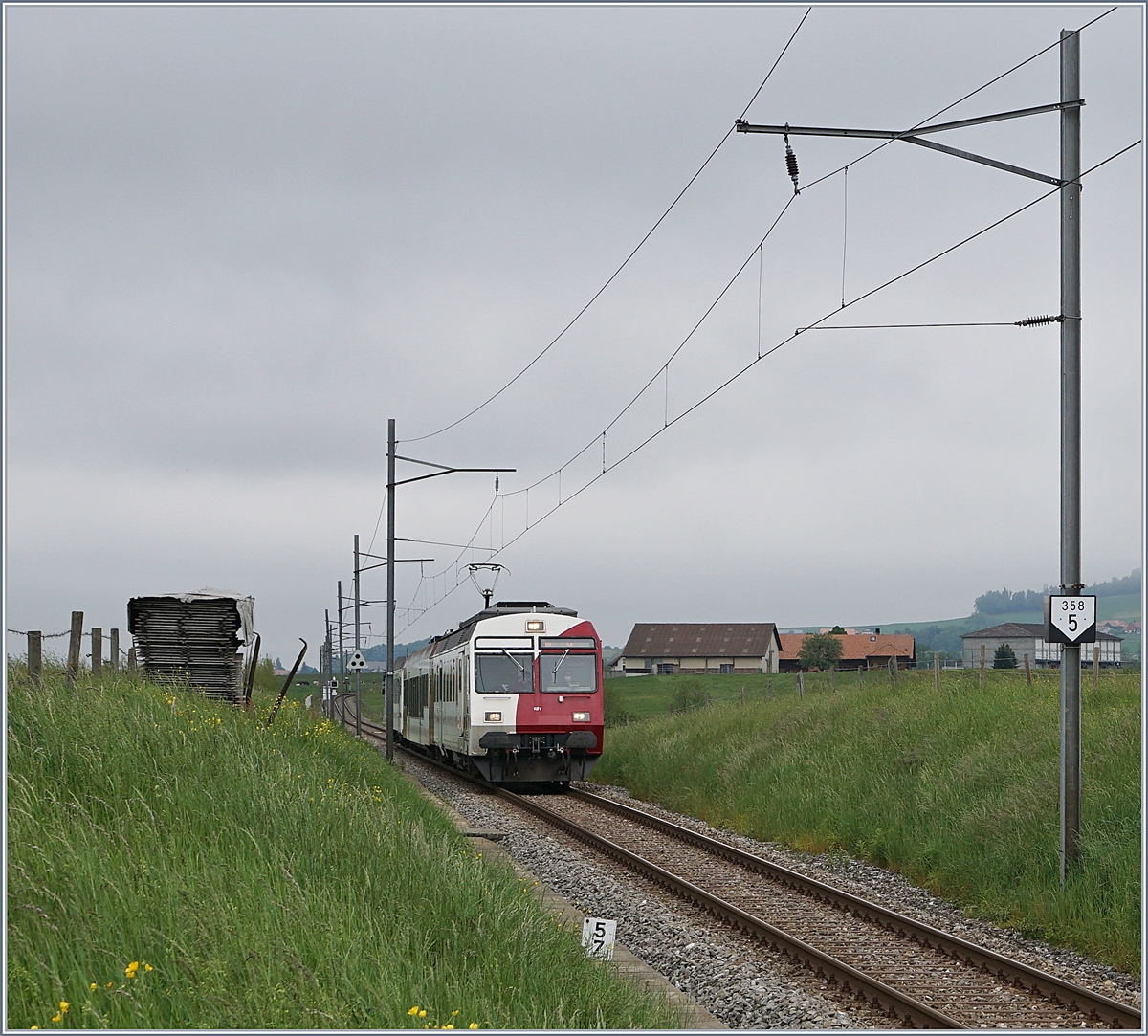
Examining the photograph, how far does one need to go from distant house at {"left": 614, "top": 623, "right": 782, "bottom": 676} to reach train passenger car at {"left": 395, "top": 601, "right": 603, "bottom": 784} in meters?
97.1

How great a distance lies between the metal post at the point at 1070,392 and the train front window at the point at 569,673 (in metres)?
13.6

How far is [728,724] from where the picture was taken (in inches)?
1078

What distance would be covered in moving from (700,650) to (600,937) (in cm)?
11941

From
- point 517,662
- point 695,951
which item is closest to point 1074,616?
point 695,951

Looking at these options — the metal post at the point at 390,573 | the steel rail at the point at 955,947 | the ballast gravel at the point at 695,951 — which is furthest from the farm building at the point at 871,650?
the steel rail at the point at 955,947

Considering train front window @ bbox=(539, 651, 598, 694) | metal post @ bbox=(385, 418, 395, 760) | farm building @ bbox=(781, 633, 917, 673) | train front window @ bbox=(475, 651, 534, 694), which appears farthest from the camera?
farm building @ bbox=(781, 633, 917, 673)

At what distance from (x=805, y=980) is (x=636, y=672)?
119319mm

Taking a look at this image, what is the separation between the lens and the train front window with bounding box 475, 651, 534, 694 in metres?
24.7

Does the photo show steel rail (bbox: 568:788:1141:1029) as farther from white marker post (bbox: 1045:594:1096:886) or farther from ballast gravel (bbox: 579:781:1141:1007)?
white marker post (bbox: 1045:594:1096:886)

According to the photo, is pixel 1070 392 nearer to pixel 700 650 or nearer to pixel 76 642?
pixel 76 642

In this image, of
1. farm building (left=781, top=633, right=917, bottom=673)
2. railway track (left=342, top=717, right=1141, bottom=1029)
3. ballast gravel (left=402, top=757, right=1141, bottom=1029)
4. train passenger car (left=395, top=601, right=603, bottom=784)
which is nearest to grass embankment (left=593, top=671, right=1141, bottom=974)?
ballast gravel (left=402, top=757, right=1141, bottom=1029)

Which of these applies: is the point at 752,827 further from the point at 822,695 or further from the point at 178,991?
the point at 178,991

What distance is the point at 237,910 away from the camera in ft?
20.8

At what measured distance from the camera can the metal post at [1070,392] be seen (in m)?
12.2
